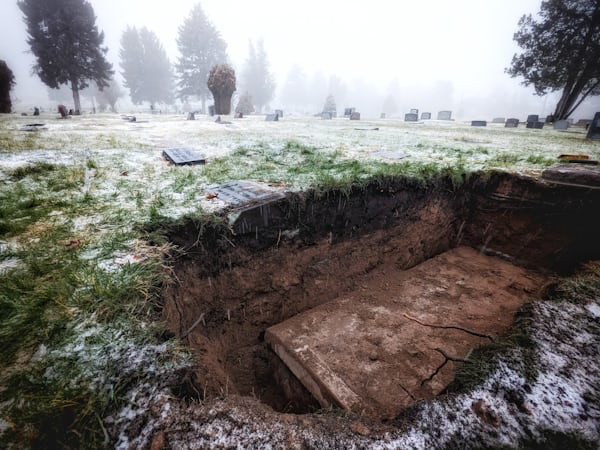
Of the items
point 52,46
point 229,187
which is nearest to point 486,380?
point 229,187

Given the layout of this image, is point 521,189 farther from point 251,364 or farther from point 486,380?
point 251,364

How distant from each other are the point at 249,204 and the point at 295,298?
4.51 feet

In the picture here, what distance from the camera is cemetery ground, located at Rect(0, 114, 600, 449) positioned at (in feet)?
3.32

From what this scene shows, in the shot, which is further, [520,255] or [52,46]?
[52,46]

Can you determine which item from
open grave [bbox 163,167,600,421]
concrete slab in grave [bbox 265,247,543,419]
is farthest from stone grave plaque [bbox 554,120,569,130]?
concrete slab in grave [bbox 265,247,543,419]

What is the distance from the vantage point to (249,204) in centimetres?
270

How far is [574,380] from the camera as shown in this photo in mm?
1217

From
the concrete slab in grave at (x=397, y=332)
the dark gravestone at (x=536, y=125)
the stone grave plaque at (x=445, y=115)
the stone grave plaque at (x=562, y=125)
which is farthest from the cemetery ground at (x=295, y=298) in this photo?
the stone grave plaque at (x=445, y=115)

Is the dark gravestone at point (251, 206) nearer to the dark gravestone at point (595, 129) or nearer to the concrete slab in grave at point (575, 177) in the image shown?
the concrete slab in grave at point (575, 177)

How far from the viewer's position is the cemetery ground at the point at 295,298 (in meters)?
1.01

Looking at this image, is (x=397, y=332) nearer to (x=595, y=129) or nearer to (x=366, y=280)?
(x=366, y=280)

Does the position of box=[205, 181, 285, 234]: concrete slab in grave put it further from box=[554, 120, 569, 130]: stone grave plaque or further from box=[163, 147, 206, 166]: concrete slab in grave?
box=[554, 120, 569, 130]: stone grave plaque

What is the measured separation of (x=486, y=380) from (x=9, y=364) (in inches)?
82.4

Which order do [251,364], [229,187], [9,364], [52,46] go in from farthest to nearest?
[52,46]
[229,187]
[251,364]
[9,364]
